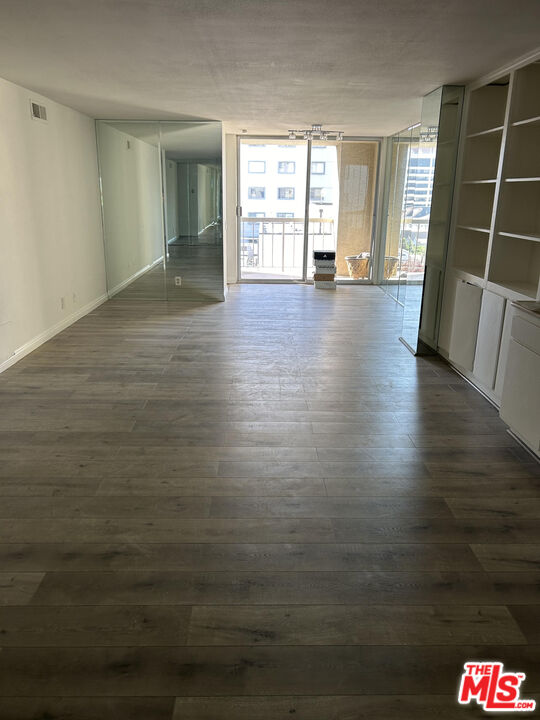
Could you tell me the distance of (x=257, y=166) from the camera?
9.03 metres

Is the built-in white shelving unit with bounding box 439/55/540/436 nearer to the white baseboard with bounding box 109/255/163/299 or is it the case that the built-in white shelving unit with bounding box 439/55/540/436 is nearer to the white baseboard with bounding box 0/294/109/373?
the white baseboard with bounding box 0/294/109/373

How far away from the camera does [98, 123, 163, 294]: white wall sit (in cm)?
723

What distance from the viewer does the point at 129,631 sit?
1.87m

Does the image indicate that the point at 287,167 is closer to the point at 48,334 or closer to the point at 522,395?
the point at 48,334

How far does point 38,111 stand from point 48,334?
2.19 m

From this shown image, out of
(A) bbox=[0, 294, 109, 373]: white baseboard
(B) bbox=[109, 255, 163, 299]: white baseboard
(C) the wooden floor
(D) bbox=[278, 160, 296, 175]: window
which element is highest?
(D) bbox=[278, 160, 296, 175]: window

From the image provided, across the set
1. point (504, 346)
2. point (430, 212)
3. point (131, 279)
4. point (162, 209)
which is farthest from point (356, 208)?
point (504, 346)

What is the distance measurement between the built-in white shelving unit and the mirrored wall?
366 cm

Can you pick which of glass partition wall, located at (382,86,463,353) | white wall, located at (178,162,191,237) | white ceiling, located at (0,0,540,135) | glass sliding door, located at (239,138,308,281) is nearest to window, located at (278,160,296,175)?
glass sliding door, located at (239,138,308,281)

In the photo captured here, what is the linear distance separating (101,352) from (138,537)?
307cm

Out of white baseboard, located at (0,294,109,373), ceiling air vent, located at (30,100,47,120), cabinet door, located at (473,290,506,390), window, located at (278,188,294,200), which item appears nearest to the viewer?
cabinet door, located at (473,290,506,390)

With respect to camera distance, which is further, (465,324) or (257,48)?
(465,324)

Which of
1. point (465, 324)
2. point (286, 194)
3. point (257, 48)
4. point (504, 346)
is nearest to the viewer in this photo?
point (257, 48)

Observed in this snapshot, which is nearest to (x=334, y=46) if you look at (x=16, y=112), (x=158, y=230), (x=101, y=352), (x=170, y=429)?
(x=170, y=429)
